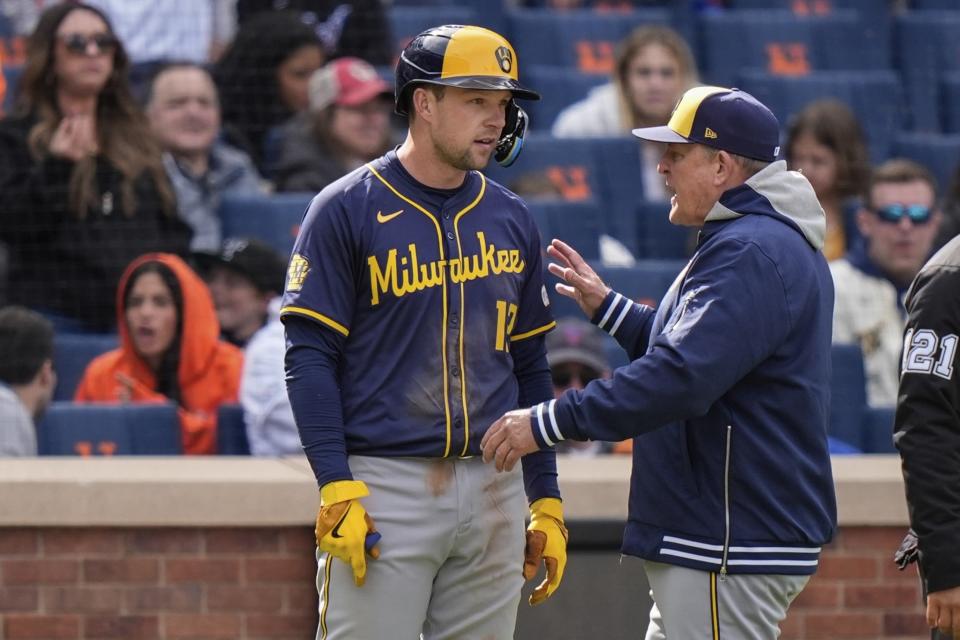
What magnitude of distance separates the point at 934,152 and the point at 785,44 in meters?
1.04

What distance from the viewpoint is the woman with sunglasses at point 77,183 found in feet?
17.6

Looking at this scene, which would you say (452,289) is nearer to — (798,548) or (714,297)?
(714,297)

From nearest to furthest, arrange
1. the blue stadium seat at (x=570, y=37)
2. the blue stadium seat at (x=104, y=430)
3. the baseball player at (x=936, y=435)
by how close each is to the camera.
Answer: the baseball player at (x=936, y=435) → the blue stadium seat at (x=104, y=430) → the blue stadium seat at (x=570, y=37)

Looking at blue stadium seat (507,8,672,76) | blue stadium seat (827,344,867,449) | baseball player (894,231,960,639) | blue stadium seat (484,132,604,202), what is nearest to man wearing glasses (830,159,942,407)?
blue stadium seat (827,344,867,449)

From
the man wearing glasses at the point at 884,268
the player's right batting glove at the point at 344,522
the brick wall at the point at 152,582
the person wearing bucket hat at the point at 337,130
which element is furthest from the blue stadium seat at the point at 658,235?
the player's right batting glove at the point at 344,522

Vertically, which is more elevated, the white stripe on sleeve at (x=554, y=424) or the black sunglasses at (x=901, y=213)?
the black sunglasses at (x=901, y=213)

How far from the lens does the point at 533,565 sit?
3229mm

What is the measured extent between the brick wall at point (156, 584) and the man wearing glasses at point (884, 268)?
185 centimetres

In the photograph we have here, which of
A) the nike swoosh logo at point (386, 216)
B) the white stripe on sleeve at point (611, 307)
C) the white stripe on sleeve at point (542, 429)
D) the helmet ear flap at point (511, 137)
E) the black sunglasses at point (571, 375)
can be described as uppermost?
the helmet ear flap at point (511, 137)

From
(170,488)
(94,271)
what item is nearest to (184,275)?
(94,271)

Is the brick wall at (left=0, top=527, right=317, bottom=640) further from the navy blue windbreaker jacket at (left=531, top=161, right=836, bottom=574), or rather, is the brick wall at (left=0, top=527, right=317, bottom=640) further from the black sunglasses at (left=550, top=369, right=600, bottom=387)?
the navy blue windbreaker jacket at (left=531, top=161, right=836, bottom=574)

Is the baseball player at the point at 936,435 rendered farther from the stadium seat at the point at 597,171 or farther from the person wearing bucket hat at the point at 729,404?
the stadium seat at the point at 597,171

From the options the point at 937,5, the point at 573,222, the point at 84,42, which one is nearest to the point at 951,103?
the point at 937,5

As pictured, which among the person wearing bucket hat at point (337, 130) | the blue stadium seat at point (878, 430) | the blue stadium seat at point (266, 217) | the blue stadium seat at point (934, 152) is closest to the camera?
the blue stadium seat at point (878, 430)
